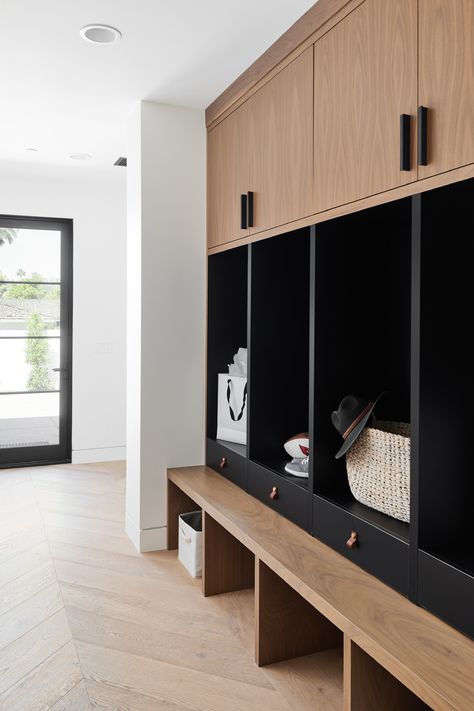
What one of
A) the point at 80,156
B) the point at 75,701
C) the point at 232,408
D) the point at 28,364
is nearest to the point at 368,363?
the point at 232,408

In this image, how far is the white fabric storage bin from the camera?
9.23ft

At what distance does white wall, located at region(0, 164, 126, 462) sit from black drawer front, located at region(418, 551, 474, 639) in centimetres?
407

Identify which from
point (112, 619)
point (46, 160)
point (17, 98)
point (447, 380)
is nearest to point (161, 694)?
point (112, 619)

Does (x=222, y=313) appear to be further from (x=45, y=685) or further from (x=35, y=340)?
(x=35, y=340)

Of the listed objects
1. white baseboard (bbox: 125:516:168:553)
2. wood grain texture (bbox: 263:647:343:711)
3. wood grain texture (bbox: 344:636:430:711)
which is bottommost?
wood grain texture (bbox: 263:647:343:711)

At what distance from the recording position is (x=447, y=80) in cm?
151

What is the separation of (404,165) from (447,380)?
62 centimetres

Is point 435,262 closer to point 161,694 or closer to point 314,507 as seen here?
point 314,507

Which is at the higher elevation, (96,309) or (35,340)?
(96,309)

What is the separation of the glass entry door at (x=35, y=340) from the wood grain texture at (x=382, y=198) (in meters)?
3.01

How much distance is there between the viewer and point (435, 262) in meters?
1.61

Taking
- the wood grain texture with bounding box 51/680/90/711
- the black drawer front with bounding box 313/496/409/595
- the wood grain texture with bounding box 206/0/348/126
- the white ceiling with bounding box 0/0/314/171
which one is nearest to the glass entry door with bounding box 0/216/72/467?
the white ceiling with bounding box 0/0/314/171

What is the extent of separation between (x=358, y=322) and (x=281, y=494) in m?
0.77

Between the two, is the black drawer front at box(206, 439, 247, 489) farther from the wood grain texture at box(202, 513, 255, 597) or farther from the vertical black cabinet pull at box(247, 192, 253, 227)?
the vertical black cabinet pull at box(247, 192, 253, 227)
